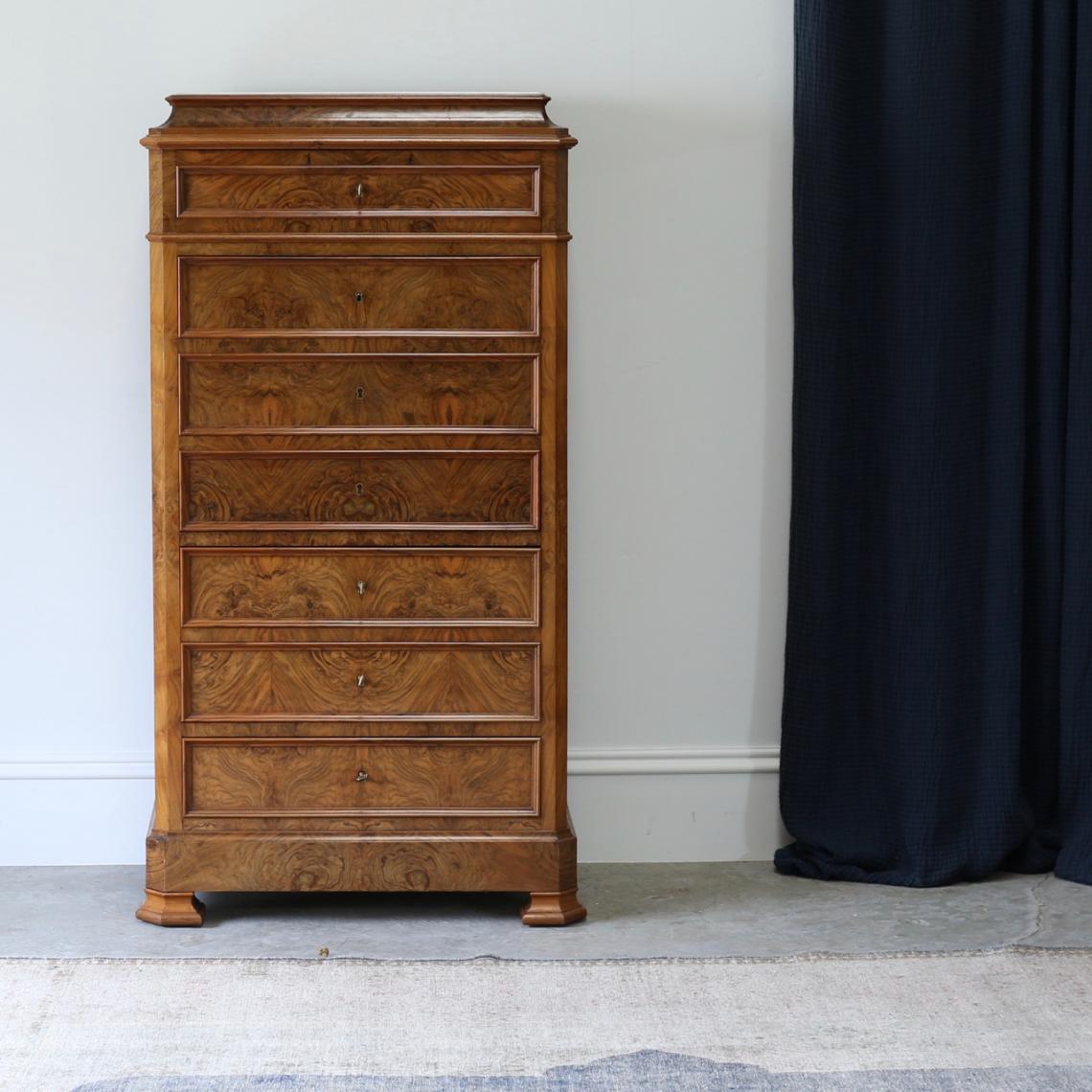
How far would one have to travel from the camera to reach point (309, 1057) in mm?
2234

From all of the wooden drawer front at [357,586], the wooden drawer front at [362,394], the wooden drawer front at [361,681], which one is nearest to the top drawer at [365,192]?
the wooden drawer front at [362,394]

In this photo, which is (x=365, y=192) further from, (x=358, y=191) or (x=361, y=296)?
(x=361, y=296)

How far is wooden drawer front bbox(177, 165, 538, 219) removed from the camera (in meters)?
2.68

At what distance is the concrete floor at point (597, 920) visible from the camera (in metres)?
2.70

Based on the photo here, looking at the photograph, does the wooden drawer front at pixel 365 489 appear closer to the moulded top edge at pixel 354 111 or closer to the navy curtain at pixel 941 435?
the moulded top edge at pixel 354 111

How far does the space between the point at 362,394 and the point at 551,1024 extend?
1219 mm

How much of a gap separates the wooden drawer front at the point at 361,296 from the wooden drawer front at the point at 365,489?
246 millimetres

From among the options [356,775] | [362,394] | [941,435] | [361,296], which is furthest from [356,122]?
[941,435]

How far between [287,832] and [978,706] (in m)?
1.52

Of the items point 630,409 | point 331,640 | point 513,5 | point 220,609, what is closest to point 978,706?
point 630,409

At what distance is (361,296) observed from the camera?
8.89 feet

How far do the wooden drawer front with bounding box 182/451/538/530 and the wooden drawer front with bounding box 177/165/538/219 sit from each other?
0.47 metres

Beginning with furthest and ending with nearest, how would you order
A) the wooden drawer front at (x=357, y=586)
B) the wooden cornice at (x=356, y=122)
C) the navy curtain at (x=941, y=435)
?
1. the navy curtain at (x=941, y=435)
2. the wooden drawer front at (x=357, y=586)
3. the wooden cornice at (x=356, y=122)

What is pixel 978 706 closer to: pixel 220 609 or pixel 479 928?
pixel 479 928
